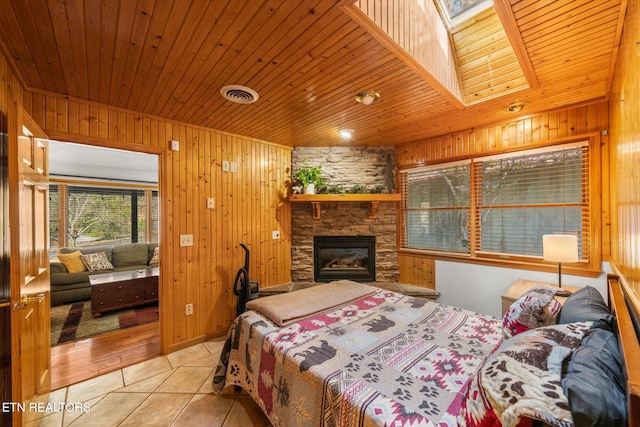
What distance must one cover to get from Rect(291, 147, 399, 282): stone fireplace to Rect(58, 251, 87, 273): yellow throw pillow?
3.69m

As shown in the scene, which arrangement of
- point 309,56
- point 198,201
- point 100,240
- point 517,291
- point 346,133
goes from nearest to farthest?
1. point 309,56
2. point 517,291
3. point 198,201
4. point 346,133
5. point 100,240

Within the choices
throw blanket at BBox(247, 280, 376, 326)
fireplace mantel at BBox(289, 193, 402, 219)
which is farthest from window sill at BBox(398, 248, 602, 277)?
throw blanket at BBox(247, 280, 376, 326)

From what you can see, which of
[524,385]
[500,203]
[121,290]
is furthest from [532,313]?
[121,290]

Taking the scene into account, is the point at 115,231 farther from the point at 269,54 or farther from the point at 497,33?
the point at 497,33

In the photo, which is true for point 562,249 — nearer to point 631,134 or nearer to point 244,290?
point 631,134

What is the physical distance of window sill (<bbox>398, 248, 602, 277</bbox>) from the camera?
8.54ft

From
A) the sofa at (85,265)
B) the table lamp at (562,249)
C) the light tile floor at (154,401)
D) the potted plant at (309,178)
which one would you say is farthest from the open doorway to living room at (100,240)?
the table lamp at (562,249)

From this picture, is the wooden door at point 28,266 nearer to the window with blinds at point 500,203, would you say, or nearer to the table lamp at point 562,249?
the table lamp at point 562,249

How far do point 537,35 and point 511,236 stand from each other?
2195mm

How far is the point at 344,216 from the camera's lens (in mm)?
4059

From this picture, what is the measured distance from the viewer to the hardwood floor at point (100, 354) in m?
2.41

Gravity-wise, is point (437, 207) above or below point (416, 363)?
above

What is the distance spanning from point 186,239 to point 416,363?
2646 millimetres

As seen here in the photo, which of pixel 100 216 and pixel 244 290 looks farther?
pixel 100 216
